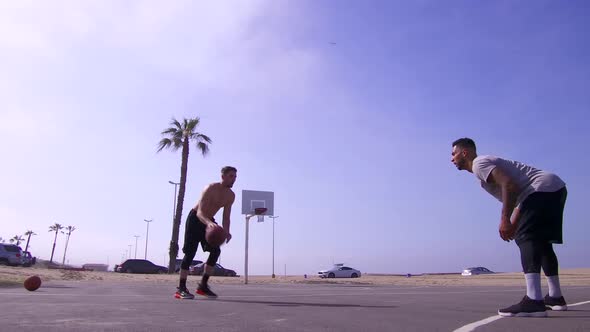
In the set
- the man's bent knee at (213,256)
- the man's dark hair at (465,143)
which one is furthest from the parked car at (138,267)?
the man's dark hair at (465,143)

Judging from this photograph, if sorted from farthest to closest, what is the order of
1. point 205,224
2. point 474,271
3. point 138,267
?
point 474,271 < point 138,267 < point 205,224

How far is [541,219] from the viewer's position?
15.2 feet

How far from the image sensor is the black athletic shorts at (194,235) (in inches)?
264

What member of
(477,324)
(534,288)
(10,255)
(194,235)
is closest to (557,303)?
(534,288)

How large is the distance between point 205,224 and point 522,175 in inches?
147

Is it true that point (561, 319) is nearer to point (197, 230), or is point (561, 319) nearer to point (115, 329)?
point (115, 329)

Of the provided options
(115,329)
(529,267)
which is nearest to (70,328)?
(115,329)

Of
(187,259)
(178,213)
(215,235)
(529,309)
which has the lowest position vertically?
(529,309)

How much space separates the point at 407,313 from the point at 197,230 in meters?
3.10

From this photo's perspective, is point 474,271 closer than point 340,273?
No

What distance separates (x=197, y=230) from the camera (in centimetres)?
672

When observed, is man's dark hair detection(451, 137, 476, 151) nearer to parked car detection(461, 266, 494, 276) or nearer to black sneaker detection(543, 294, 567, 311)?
black sneaker detection(543, 294, 567, 311)

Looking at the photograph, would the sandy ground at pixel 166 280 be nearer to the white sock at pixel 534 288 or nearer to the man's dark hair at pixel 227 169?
the man's dark hair at pixel 227 169

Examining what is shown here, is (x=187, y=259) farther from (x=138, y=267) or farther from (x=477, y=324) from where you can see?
(x=138, y=267)
